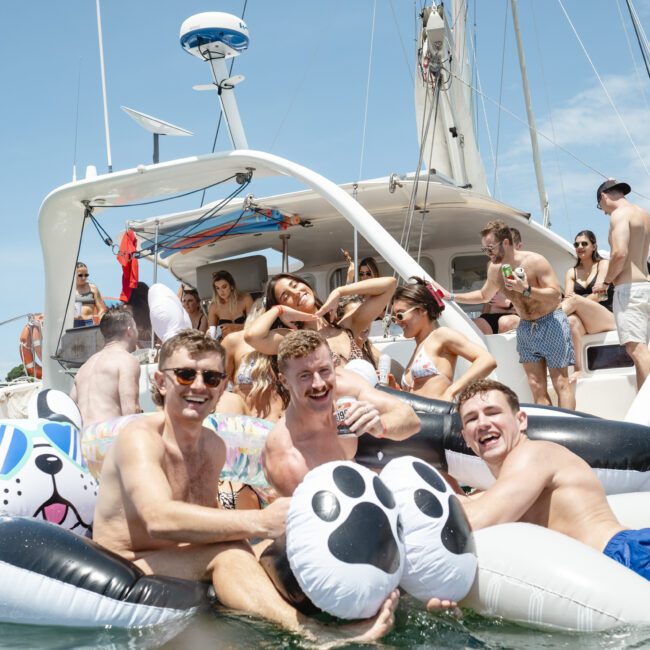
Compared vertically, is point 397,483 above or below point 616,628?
above

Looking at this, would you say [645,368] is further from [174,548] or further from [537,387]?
[174,548]

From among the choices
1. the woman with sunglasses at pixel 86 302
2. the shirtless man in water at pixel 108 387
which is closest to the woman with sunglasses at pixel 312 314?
the shirtless man in water at pixel 108 387

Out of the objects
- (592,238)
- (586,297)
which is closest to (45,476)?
(586,297)

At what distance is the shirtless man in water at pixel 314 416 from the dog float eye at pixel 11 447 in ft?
4.49

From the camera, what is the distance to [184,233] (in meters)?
9.55

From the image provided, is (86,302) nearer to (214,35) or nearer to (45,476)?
(214,35)

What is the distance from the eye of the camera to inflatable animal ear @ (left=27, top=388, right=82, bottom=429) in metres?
4.87

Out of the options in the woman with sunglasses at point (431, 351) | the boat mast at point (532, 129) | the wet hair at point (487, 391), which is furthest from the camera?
the boat mast at point (532, 129)

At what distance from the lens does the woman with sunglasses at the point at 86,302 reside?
10.3m

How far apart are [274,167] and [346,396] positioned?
4.22 m

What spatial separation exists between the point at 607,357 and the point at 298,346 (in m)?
4.46

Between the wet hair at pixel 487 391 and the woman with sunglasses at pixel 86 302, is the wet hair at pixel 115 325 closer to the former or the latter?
the wet hair at pixel 487 391

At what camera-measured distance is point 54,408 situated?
495cm

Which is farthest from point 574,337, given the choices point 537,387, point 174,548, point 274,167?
point 174,548
